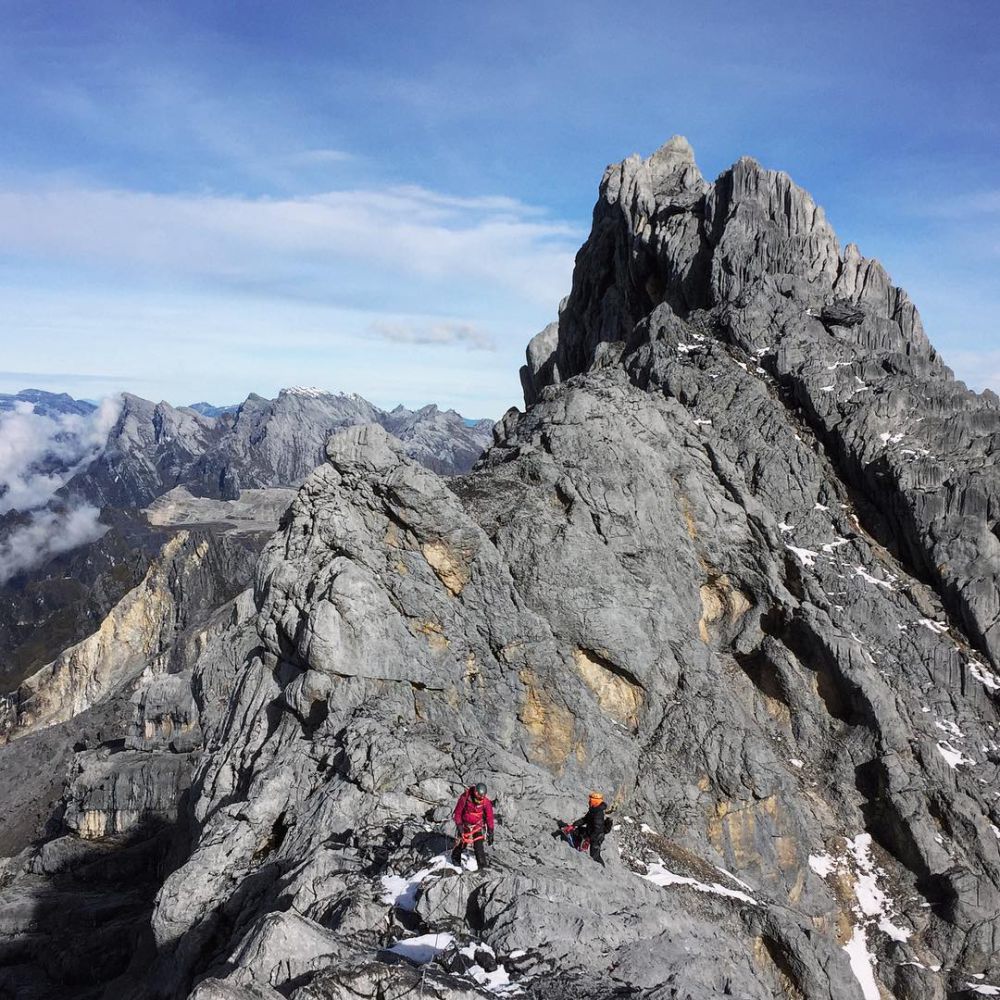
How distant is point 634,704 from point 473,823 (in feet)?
58.7

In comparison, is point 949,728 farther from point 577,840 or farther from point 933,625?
point 577,840

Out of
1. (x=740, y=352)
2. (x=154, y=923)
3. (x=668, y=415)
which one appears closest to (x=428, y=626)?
(x=154, y=923)

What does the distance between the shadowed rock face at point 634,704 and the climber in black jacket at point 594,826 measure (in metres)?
0.71

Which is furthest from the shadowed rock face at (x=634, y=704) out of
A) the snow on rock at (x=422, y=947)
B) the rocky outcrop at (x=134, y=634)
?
the rocky outcrop at (x=134, y=634)

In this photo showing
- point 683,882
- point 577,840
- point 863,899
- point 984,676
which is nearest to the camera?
point 577,840

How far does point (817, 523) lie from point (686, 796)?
66.5ft

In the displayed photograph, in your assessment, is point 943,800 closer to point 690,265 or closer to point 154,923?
point 154,923

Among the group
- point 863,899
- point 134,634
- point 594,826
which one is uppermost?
point 594,826

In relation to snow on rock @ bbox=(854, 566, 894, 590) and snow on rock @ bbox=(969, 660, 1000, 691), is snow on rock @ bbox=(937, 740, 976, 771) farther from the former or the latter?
snow on rock @ bbox=(854, 566, 894, 590)

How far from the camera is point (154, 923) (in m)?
19.8

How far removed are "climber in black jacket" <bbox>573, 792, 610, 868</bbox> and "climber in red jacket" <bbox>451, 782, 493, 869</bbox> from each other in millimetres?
3803

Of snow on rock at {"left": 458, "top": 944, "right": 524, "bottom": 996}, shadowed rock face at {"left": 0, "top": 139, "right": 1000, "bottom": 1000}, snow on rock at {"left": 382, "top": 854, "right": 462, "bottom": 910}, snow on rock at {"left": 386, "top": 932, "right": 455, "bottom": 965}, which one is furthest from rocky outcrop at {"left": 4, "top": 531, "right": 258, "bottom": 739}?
snow on rock at {"left": 458, "top": 944, "right": 524, "bottom": 996}

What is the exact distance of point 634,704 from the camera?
34500 mm

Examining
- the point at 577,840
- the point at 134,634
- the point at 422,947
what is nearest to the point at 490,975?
the point at 422,947
